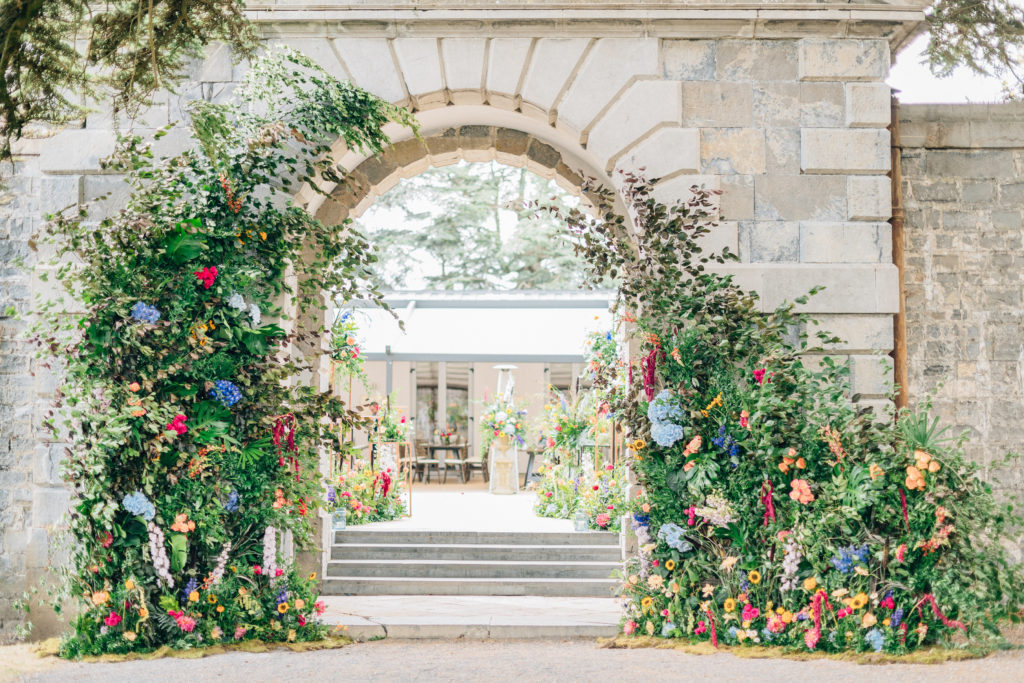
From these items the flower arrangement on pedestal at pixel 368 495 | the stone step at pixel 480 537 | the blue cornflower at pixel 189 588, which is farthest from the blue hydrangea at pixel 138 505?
the flower arrangement on pedestal at pixel 368 495

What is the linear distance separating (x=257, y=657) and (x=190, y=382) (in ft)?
4.87

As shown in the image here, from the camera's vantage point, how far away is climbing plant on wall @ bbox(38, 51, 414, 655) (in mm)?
4836

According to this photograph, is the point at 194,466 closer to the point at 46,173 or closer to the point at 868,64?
the point at 46,173

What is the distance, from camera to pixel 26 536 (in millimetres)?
5707

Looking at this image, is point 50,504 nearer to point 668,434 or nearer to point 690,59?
point 668,434

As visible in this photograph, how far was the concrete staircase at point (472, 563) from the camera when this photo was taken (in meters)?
6.97

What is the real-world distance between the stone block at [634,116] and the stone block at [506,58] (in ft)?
1.93

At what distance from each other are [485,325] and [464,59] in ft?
32.8

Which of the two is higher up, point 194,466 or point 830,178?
point 830,178

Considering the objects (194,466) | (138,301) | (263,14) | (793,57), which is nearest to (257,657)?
(194,466)

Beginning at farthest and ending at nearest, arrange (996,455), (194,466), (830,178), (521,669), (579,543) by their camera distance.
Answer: (579,543)
(996,455)
(830,178)
(194,466)
(521,669)

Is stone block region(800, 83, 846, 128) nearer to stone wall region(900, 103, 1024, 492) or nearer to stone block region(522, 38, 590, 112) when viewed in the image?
stone wall region(900, 103, 1024, 492)

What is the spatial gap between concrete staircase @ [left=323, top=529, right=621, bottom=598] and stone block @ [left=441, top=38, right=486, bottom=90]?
11.9ft

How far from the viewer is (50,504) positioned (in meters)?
5.45
